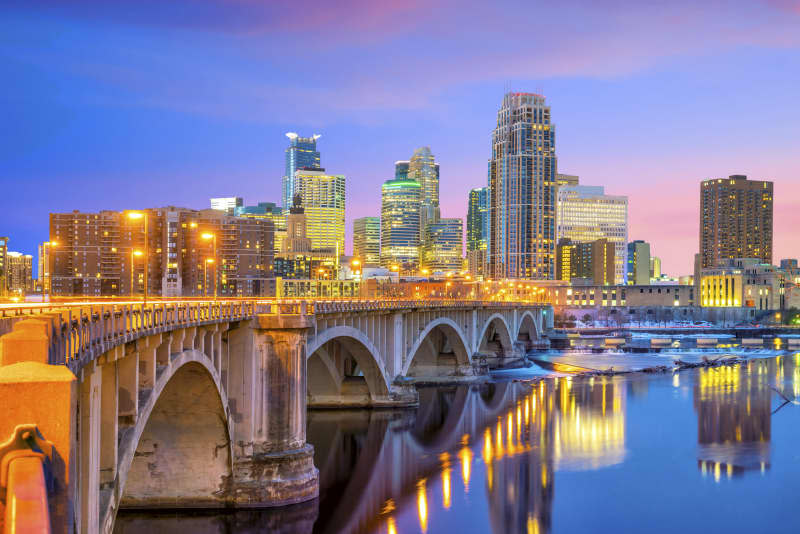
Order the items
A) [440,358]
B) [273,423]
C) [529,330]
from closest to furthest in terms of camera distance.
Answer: [273,423] < [440,358] < [529,330]

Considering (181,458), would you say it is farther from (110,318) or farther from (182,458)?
(110,318)

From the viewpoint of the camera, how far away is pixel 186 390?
113ft

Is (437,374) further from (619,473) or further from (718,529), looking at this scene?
(718,529)

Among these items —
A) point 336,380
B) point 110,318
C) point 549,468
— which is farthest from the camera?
point 336,380

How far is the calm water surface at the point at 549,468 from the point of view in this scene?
125 ft

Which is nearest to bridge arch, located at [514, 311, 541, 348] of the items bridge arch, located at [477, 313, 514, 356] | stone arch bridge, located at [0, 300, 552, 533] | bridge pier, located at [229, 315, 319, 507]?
bridge arch, located at [477, 313, 514, 356]

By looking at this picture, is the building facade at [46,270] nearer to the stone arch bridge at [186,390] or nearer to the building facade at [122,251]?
the building facade at [122,251]

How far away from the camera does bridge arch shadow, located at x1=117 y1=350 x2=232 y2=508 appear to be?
35.3 m

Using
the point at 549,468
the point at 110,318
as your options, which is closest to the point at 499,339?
the point at 549,468

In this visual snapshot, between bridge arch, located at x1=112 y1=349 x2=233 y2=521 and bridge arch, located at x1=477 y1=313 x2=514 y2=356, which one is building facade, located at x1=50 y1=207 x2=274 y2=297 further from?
bridge arch, located at x1=112 y1=349 x2=233 y2=521

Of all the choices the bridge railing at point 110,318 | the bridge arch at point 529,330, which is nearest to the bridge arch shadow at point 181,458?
the bridge railing at point 110,318

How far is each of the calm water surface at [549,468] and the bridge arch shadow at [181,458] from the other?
98cm

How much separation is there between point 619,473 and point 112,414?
3501 centimetres

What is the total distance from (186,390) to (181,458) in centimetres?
366
